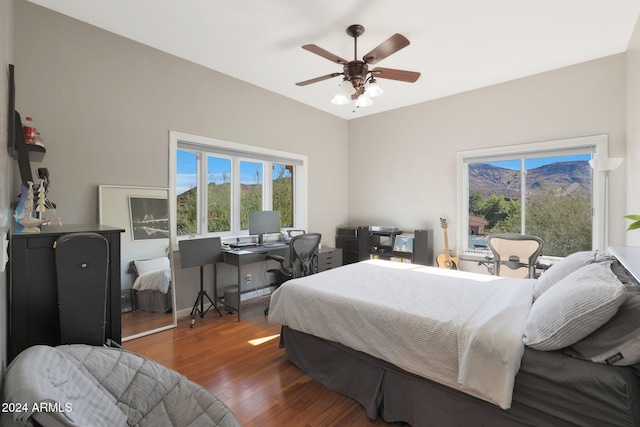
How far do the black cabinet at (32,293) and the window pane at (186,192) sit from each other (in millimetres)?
1756

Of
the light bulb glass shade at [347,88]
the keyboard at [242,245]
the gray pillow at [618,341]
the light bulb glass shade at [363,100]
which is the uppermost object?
the light bulb glass shade at [347,88]

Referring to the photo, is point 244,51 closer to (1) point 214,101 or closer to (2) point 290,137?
(1) point 214,101

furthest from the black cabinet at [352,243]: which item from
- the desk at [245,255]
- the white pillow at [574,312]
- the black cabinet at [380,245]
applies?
the white pillow at [574,312]

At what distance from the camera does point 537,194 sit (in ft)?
12.5

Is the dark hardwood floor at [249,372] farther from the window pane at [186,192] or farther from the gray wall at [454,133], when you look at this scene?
the gray wall at [454,133]

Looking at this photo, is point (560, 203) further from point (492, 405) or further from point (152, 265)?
point (152, 265)

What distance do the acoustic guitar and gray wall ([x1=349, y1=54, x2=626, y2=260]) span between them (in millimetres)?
128

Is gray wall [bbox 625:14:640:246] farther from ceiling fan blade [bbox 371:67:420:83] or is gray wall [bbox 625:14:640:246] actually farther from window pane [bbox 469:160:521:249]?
ceiling fan blade [bbox 371:67:420:83]

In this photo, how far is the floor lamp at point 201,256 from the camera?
125 inches

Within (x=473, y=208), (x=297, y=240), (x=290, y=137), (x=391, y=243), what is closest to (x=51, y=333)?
(x=297, y=240)

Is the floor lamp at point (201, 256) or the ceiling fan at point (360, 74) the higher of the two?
the ceiling fan at point (360, 74)

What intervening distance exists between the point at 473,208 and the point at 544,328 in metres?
3.20

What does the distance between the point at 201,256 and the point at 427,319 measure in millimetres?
2522

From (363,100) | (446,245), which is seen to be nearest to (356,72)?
(363,100)
